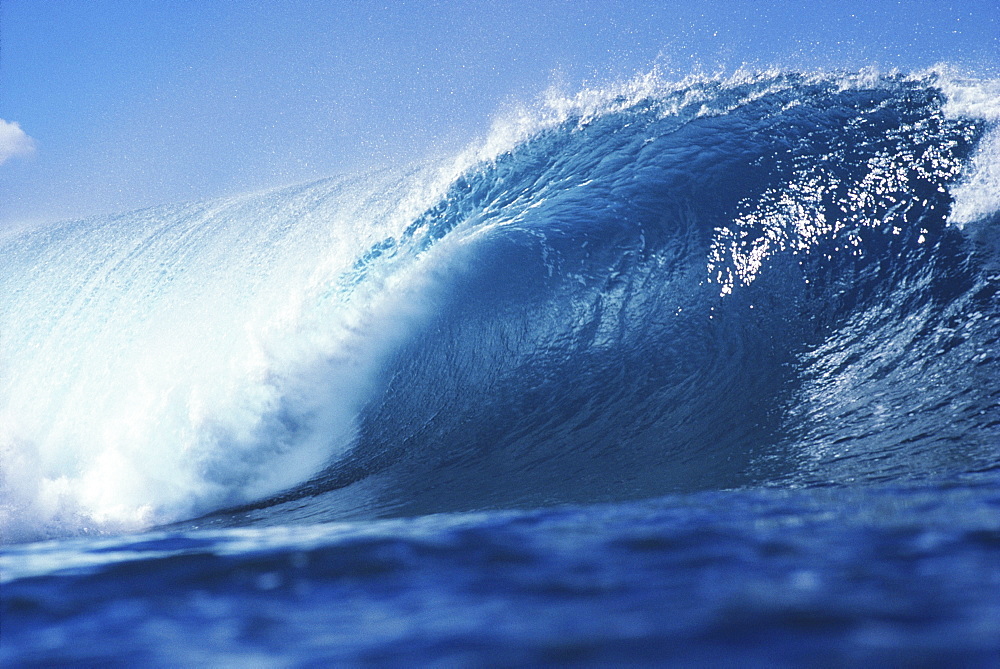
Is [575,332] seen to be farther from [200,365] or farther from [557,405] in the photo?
[200,365]

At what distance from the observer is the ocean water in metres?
1.02

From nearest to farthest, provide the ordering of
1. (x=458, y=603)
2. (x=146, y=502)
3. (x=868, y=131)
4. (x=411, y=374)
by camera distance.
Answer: (x=458, y=603) → (x=146, y=502) → (x=411, y=374) → (x=868, y=131)

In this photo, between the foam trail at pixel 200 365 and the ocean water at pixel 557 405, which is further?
the foam trail at pixel 200 365

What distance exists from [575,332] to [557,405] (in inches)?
37.6

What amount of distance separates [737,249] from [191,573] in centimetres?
553

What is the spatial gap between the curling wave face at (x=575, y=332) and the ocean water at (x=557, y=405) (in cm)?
3

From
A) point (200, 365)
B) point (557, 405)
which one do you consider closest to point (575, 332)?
point (557, 405)

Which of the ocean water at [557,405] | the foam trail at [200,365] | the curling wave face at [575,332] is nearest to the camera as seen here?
the ocean water at [557,405]

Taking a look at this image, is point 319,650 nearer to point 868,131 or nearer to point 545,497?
point 545,497

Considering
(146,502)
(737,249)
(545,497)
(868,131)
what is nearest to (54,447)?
(146,502)

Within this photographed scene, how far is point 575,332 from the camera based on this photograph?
5.81 m

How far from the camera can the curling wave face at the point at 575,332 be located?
4.10 m

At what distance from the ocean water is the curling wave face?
0.10 ft

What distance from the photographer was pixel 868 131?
281 inches
